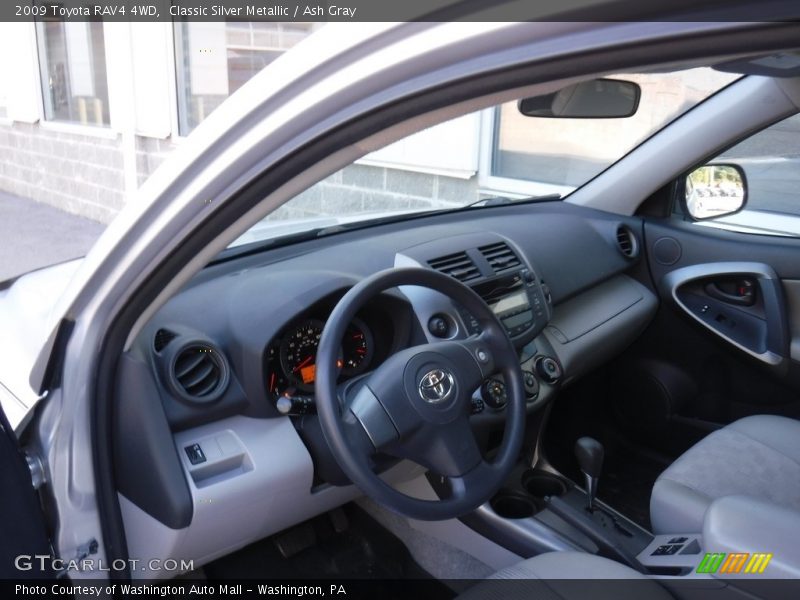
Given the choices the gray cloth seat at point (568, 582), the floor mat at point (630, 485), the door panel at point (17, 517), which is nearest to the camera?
the door panel at point (17, 517)

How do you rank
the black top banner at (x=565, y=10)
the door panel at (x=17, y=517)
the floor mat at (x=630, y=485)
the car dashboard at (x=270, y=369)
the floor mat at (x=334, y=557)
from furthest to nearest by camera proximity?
the floor mat at (x=630, y=485)
the floor mat at (x=334, y=557)
the car dashboard at (x=270, y=369)
the door panel at (x=17, y=517)
the black top banner at (x=565, y=10)

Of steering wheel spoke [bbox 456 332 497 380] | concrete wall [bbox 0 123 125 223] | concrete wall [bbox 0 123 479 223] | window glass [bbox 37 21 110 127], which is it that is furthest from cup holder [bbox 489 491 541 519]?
window glass [bbox 37 21 110 127]

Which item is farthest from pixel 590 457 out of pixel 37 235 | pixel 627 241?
pixel 37 235

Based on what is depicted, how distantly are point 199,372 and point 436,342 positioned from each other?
586mm

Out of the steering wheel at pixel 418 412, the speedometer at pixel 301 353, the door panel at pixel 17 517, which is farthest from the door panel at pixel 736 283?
the door panel at pixel 17 517

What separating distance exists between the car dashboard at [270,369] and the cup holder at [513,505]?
0.63 feet

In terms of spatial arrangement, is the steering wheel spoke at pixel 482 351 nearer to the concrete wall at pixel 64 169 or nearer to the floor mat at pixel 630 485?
the floor mat at pixel 630 485

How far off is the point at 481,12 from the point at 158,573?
162cm

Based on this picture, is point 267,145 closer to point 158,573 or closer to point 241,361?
point 241,361

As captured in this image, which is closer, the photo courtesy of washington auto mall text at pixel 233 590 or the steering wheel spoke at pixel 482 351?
the steering wheel spoke at pixel 482 351

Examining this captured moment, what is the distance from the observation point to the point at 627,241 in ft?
10.1

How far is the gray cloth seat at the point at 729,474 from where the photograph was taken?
2.05m

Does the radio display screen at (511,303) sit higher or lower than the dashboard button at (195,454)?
higher

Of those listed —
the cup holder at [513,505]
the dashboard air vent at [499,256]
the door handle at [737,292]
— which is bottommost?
the cup holder at [513,505]
